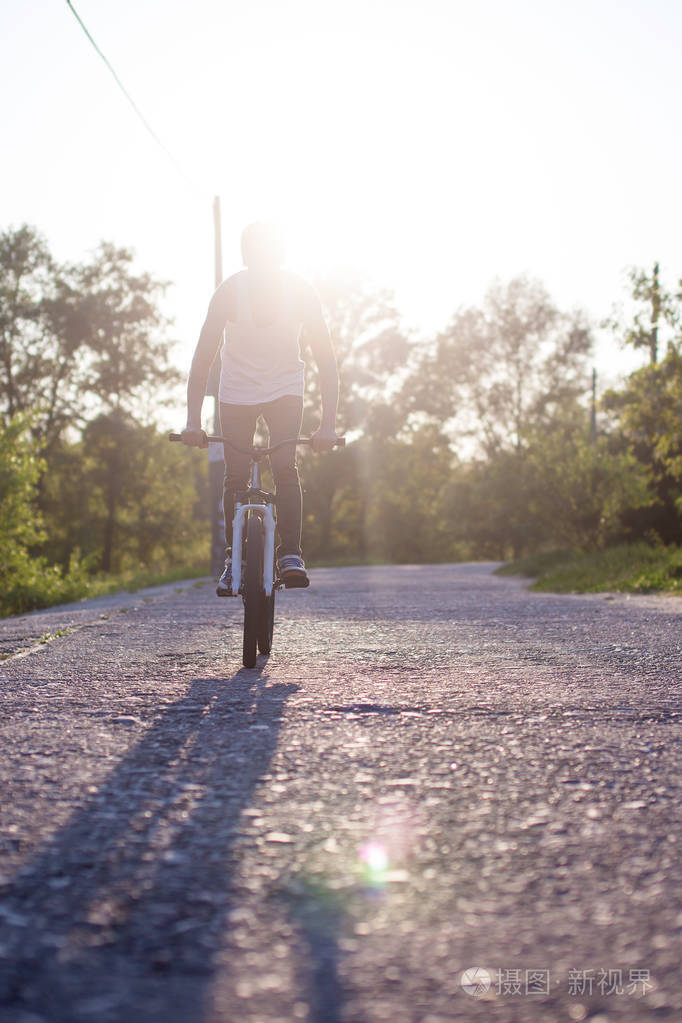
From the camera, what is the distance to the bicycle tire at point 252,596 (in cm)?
414

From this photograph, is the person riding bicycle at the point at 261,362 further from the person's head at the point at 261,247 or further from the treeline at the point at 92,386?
the treeline at the point at 92,386

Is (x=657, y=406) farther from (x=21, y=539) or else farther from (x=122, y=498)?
(x=122, y=498)

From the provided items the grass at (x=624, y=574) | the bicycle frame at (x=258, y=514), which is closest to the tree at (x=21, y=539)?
the grass at (x=624, y=574)

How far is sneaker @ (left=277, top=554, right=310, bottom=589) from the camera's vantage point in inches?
176

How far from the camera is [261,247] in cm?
471

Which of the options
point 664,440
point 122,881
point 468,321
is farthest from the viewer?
point 468,321

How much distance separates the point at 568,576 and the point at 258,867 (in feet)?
37.9

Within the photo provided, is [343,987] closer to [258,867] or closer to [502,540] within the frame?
[258,867]

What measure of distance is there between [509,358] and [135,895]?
4473 centimetres

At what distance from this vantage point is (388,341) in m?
43.8

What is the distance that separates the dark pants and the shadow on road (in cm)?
210

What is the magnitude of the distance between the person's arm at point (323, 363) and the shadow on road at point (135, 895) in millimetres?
2246

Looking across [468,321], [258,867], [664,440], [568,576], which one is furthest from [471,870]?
[468,321]

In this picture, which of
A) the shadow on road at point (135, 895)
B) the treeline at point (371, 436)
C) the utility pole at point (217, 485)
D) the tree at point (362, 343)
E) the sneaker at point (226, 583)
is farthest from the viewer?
the tree at point (362, 343)
